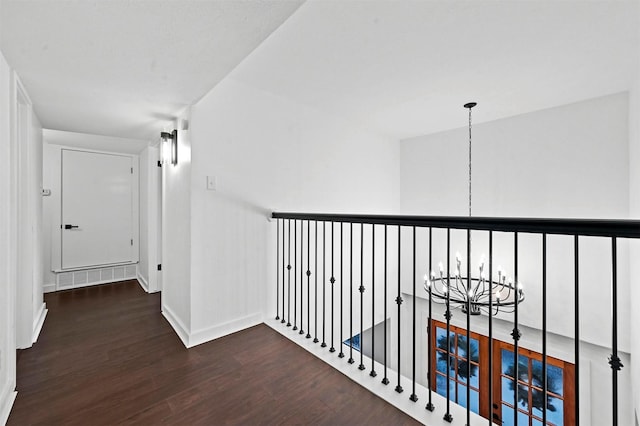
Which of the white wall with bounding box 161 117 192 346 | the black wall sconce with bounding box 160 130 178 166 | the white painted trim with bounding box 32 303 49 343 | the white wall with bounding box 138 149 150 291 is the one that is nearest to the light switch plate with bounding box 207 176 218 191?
the white wall with bounding box 161 117 192 346

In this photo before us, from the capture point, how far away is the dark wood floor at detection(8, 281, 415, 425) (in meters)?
1.55

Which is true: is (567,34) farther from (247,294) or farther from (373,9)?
(247,294)

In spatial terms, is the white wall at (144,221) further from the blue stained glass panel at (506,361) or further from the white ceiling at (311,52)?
the blue stained glass panel at (506,361)

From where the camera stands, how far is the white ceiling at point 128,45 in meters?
1.25

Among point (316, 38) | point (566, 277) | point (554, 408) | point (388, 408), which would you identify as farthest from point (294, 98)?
point (554, 408)

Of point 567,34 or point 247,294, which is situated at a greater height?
point 567,34

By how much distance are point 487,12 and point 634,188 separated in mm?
2325

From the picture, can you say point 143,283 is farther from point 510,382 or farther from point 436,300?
point 510,382

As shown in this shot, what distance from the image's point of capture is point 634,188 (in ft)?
8.77

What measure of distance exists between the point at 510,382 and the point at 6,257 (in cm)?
519

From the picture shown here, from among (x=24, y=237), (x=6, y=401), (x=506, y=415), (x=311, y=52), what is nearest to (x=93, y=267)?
(x=24, y=237)

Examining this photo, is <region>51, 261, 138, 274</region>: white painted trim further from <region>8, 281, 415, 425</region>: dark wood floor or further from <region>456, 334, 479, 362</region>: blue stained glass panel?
<region>456, 334, 479, 362</region>: blue stained glass panel

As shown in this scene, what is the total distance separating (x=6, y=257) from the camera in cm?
160

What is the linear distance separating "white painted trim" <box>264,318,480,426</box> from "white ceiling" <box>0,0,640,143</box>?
2.04 m
